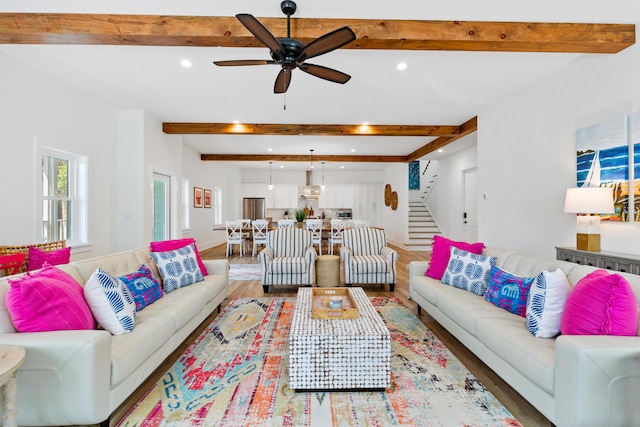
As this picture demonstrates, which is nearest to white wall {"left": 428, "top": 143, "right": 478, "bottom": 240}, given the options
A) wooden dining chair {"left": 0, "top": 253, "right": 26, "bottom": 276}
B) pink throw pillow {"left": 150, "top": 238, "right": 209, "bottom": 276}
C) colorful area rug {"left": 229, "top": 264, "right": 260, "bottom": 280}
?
colorful area rug {"left": 229, "top": 264, "right": 260, "bottom": 280}

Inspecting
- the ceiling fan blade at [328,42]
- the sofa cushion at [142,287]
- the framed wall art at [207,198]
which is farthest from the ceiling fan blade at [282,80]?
the framed wall art at [207,198]

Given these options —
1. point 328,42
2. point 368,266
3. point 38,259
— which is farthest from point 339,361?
point 38,259

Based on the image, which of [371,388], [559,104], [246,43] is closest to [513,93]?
[559,104]

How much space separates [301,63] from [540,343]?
251 cm

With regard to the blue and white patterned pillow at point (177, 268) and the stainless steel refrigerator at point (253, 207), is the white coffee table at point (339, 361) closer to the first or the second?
the blue and white patterned pillow at point (177, 268)

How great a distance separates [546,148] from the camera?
3.71 meters

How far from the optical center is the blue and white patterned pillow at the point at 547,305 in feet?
6.24

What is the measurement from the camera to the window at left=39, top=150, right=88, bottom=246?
382 centimetres

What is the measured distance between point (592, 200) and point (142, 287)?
4063 millimetres

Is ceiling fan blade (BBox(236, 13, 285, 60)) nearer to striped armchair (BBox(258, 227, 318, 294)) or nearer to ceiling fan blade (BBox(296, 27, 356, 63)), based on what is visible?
ceiling fan blade (BBox(296, 27, 356, 63))

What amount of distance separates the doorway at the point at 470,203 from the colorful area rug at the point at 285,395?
17.3 feet

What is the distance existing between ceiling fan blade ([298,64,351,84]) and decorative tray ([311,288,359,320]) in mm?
1887

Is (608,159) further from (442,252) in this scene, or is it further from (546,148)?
(442,252)

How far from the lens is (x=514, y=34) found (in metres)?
2.69
